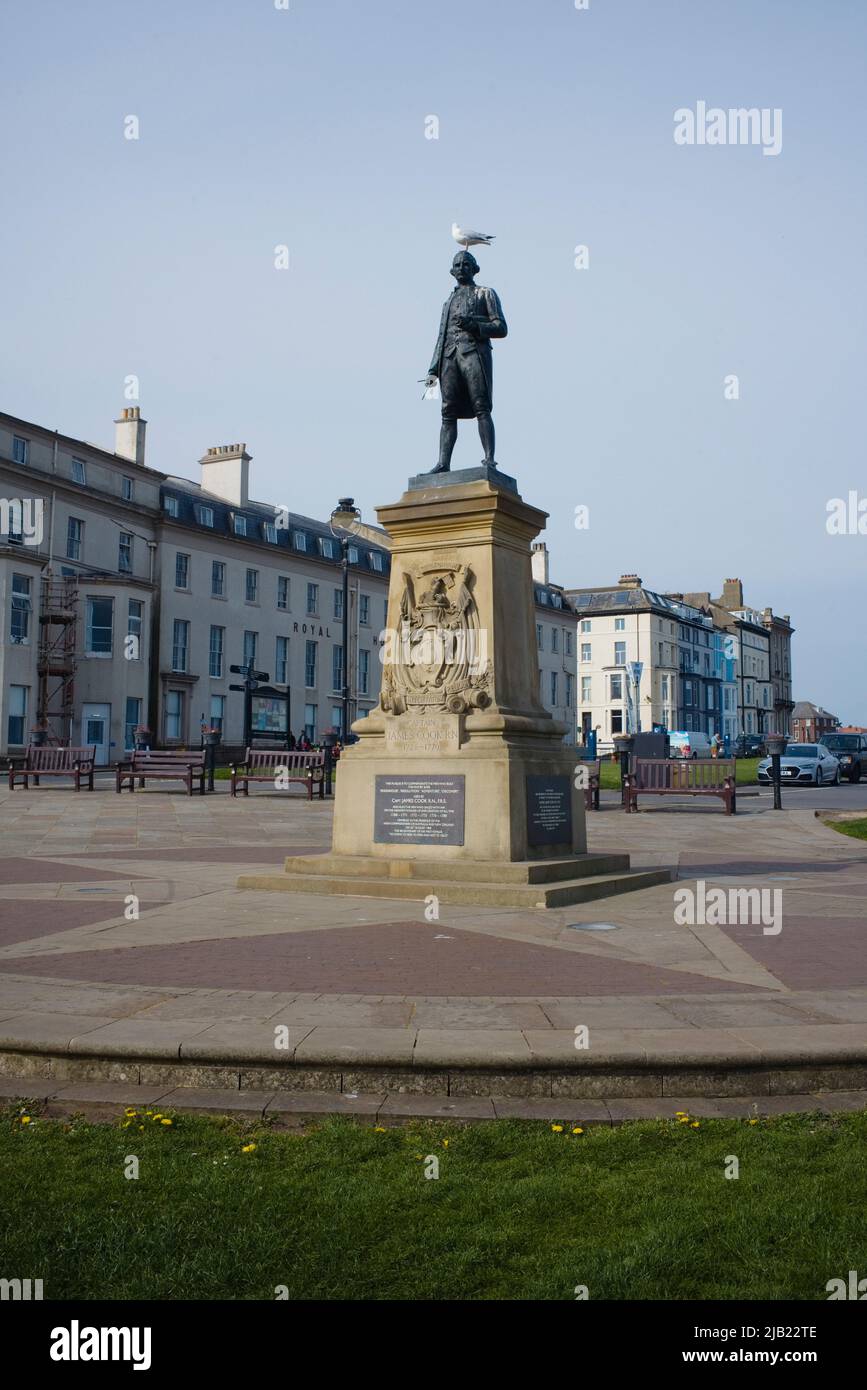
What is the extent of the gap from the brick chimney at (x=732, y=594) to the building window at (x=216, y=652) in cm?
7841

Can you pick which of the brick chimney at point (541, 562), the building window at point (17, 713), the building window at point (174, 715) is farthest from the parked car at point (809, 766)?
the brick chimney at point (541, 562)

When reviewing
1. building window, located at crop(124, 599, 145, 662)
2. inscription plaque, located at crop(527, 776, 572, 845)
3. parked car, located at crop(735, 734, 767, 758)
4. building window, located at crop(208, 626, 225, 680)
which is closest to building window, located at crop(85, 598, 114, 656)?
building window, located at crop(124, 599, 145, 662)

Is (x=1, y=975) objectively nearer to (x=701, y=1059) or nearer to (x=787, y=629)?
(x=701, y=1059)

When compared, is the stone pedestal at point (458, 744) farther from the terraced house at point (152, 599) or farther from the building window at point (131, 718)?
the building window at point (131, 718)

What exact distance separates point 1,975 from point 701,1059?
13.3 feet

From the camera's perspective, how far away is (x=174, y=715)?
5278cm

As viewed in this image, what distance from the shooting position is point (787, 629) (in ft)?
452

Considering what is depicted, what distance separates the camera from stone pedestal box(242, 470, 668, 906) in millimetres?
10594

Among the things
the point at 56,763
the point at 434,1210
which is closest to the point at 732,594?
the point at 56,763

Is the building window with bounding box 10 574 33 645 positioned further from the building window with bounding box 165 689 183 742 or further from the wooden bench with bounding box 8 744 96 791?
the wooden bench with bounding box 8 744 96 791

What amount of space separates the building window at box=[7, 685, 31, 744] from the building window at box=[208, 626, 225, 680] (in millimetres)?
11870

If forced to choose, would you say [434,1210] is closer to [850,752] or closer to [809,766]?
[809,766]
